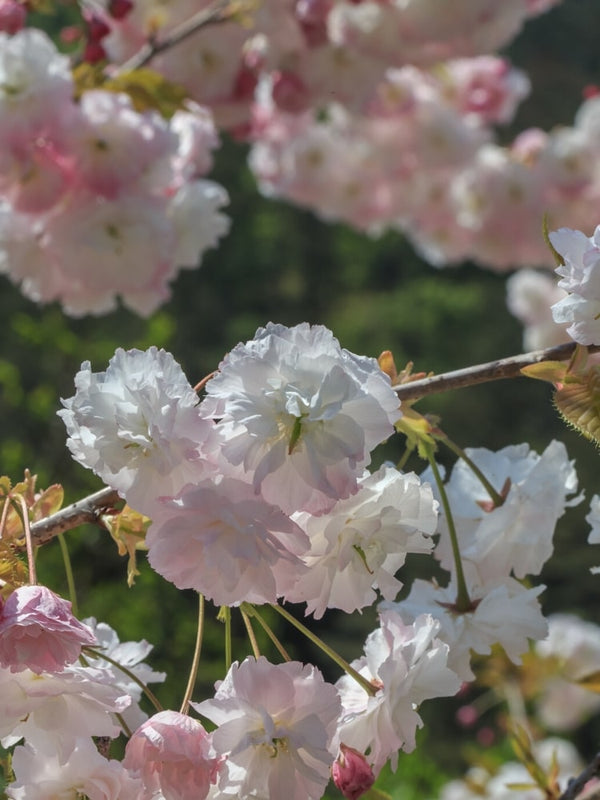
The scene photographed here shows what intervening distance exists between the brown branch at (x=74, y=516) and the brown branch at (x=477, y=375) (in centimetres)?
17

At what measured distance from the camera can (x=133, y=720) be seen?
2.22 feet

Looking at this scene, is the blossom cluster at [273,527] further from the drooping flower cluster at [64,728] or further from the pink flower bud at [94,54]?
the pink flower bud at [94,54]

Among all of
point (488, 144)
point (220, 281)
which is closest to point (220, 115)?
point (488, 144)

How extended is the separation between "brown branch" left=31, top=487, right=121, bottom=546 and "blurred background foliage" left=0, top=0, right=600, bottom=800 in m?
2.83

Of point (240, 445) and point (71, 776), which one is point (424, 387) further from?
point (71, 776)

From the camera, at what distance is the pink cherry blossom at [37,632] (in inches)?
20.1

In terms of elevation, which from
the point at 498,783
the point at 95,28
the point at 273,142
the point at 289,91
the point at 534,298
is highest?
the point at 95,28

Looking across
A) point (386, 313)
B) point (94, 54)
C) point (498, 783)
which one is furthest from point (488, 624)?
point (386, 313)

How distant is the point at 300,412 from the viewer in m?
0.50

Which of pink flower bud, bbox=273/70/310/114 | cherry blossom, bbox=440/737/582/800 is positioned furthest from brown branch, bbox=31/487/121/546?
cherry blossom, bbox=440/737/582/800

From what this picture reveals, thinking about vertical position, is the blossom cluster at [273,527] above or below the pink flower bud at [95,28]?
above

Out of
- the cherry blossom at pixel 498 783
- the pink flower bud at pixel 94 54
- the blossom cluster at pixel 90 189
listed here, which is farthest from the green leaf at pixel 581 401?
the cherry blossom at pixel 498 783

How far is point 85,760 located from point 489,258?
2484 millimetres

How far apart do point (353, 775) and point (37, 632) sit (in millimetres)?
179
